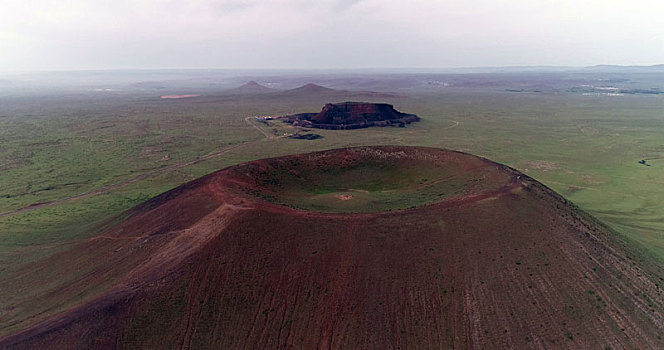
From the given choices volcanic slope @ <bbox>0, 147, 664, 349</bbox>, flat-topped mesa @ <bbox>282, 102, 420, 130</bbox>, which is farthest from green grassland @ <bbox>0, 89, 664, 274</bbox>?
volcanic slope @ <bbox>0, 147, 664, 349</bbox>

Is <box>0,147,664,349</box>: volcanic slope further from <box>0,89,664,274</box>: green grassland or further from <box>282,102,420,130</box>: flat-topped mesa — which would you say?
<box>282,102,420,130</box>: flat-topped mesa

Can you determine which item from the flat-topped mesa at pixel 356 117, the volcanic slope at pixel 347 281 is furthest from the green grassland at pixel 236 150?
the volcanic slope at pixel 347 281

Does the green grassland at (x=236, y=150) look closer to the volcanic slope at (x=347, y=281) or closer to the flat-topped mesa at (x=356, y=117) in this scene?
the flat-topped mesa at (x=356, y=117)

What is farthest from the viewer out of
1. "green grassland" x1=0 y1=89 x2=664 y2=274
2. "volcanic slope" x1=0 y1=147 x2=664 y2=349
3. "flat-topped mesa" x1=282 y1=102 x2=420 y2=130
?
"flat-topped mesa" x1=282 y1=102 x2=420 y2=130

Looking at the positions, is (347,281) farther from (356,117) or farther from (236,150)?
(356,117)

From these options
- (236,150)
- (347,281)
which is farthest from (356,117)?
(347,281)
